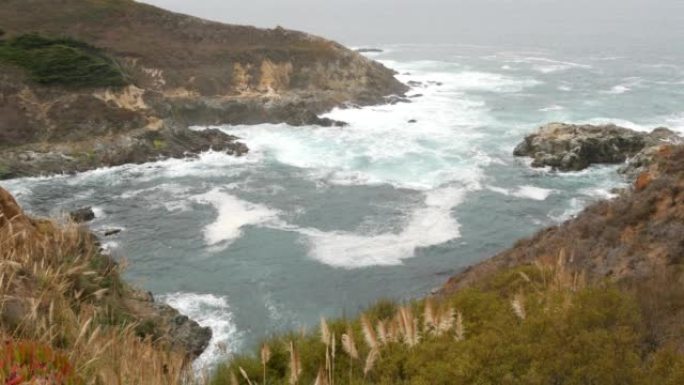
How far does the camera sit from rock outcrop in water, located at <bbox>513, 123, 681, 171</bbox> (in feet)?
130

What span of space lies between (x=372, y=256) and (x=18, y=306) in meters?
20.8

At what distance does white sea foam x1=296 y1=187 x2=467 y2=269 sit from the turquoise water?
93 millimetres

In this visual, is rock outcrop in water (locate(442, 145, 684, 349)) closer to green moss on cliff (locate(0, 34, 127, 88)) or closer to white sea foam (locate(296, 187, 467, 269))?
white sea foam (locate(296, 187, 467, 269))

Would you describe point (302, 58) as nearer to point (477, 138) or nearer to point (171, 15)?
point (171, 15)

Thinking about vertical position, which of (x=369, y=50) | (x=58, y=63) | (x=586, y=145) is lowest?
(x=586, y=145)

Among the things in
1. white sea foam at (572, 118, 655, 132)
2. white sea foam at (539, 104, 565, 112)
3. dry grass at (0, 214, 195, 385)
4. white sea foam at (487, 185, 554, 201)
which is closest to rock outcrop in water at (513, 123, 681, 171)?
white sea foam at (487, 185, 554, 201)

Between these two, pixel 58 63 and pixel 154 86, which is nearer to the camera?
pixel 58 63

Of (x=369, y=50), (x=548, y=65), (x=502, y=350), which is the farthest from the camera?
(x=369, y=50)

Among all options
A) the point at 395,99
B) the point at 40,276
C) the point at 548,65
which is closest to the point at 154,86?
the point at 395,99

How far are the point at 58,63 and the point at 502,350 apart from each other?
48883 millimetres

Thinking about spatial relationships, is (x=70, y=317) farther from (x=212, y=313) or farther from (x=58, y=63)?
(x=58, y=63)

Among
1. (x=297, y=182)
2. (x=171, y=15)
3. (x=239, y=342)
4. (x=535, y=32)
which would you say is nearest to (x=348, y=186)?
(x=297, y=182)

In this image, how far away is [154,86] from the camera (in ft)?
180

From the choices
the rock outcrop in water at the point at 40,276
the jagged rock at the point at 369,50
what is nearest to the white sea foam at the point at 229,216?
the rock outcrop in water at the point at 40,276
